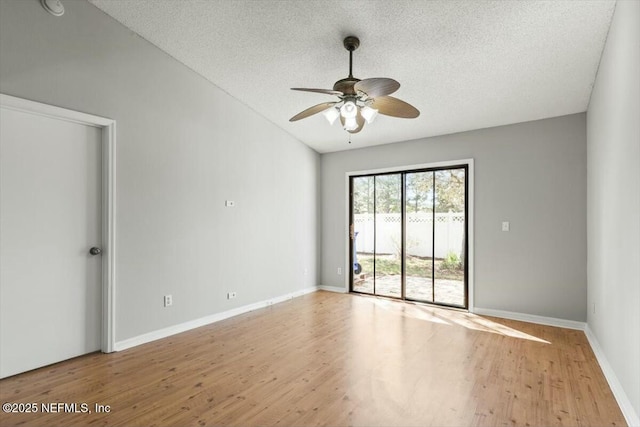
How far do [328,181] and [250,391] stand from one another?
14.0 ft

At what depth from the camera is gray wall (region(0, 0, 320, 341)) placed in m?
2.88

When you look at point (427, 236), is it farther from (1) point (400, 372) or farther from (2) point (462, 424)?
(2) point (462, 424)

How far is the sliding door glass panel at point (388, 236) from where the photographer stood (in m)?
5.39

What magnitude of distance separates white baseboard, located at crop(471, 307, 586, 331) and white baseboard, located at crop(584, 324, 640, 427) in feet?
1.74

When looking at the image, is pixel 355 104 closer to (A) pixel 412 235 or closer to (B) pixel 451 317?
(A) pixel 412 235

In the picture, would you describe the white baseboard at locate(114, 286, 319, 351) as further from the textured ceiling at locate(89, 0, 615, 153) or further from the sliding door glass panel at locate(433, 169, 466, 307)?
the textured ceiling at locate(89, 0, 615, 153)

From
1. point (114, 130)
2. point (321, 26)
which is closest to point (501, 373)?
point (321, 26)

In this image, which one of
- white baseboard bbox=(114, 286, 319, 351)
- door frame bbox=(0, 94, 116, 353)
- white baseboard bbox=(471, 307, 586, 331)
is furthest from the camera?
white baseboard bbox=(471, 307, 586, 331)

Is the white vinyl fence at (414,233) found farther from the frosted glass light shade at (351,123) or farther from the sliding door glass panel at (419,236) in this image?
the frosted glass light shade at (351,123)

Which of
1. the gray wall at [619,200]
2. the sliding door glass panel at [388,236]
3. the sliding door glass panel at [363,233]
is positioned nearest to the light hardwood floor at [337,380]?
the gray wall at [619,200]

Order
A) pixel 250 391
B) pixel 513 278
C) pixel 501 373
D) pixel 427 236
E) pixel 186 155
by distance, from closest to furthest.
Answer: pixel 250 391, pixel 501 373, pixel 186 155, pixel 513 278, pixel 427 236

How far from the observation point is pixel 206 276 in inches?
163

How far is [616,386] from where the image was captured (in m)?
2.40

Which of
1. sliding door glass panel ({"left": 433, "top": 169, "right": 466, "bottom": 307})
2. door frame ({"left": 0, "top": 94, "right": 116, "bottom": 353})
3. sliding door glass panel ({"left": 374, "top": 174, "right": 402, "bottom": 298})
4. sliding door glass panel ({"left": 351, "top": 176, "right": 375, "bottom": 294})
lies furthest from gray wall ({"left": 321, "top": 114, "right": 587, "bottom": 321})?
door frame ({"left": 0, "top": 94, "right": 116, "bottom": 353})
